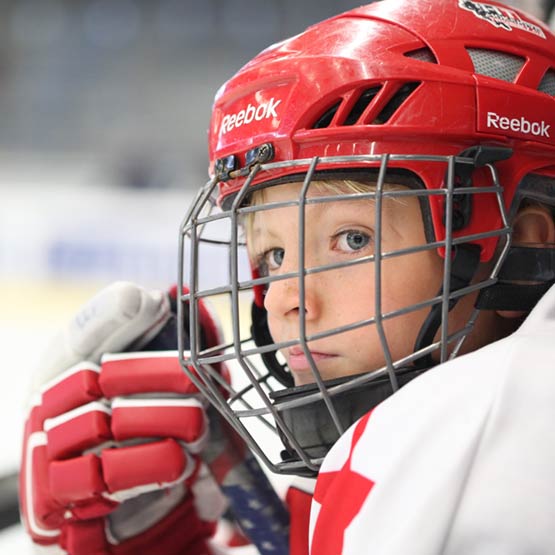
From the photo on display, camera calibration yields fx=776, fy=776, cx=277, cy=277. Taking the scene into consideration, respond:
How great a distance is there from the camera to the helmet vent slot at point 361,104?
0.72 meters

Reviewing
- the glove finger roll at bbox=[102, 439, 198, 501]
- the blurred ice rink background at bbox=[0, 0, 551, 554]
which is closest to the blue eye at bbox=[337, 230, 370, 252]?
the glove finger roll at bbox=[102, 439, 198, 501]

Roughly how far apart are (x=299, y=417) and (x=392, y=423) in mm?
211

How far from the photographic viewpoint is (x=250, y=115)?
769 millimetres

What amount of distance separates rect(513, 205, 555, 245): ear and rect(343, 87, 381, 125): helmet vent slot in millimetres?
187

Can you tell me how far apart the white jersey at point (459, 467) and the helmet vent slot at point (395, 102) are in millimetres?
258

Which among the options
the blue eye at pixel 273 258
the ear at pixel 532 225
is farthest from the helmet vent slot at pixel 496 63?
the blue eye at pixel 273 258

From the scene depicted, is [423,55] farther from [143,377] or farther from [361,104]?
[143,377]

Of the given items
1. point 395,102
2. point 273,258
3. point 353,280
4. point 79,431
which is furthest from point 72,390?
point 395,102

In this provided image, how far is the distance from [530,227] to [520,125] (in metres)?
0.11

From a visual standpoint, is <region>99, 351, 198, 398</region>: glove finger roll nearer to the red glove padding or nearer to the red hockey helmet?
the red glove padding

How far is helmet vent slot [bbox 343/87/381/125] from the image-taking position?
72 centimetres

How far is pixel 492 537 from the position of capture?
468 mm

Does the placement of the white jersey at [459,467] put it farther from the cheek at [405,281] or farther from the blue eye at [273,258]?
the blue eye at [273,258]

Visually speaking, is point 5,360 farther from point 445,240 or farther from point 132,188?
point 445,240
